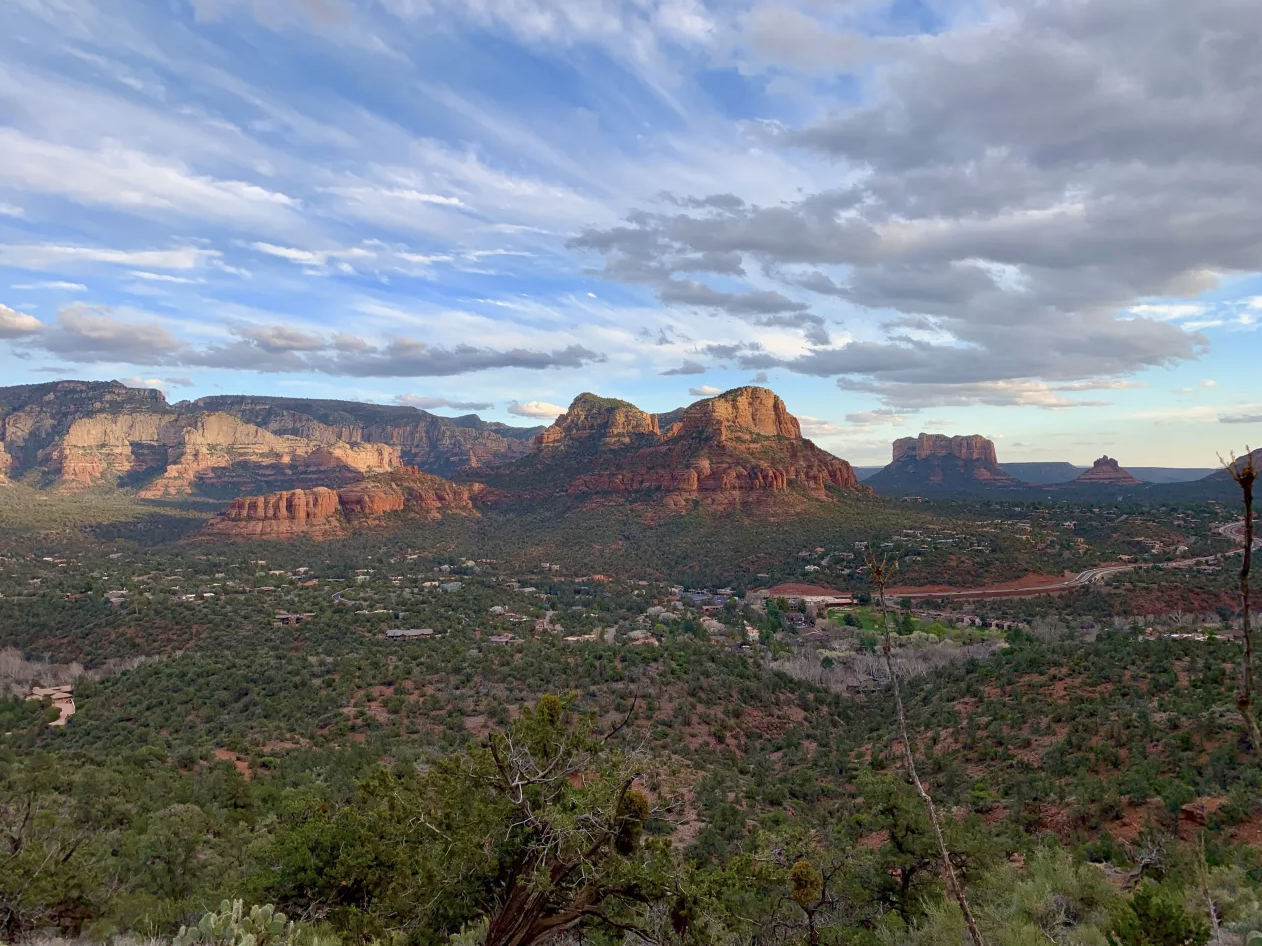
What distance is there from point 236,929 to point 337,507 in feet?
476

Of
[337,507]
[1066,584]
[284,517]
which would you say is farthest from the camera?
[337,507]

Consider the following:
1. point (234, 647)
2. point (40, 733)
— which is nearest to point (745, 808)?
point (40, 733)

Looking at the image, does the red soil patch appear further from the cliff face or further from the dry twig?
the cliff face

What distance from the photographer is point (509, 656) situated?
5281cm

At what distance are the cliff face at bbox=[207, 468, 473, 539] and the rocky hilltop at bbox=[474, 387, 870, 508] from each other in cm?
1600

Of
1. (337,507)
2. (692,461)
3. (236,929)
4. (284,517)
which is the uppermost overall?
(692,461)

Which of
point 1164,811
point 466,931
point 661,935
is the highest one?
point 661,935

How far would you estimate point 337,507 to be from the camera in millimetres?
141000

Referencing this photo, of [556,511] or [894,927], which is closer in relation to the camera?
[894,927]

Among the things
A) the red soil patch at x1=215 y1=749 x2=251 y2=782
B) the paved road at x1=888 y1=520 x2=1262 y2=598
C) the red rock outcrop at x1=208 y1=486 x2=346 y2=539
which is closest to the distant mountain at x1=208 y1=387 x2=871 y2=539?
the red rock outcrop at x1=208 y1=486 x2=346 y2=539

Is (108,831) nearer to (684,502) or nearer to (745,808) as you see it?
(745,808)

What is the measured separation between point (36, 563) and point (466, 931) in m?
114

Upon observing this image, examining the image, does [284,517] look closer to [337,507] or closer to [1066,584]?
[337,507]

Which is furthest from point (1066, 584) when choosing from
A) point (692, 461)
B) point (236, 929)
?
point (236, 929)
